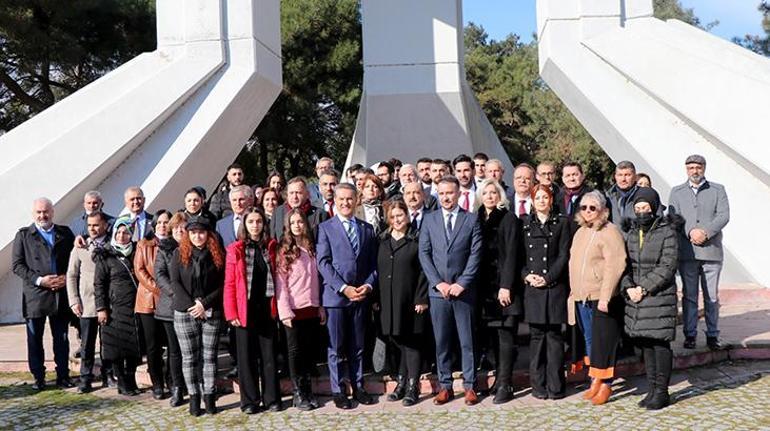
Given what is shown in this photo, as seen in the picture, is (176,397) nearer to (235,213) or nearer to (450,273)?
(235,213)

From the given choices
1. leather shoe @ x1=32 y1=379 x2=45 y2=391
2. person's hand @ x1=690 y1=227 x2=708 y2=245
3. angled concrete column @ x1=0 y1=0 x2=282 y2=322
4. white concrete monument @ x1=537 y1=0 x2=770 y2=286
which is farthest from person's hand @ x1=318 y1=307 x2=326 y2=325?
white concrete monument @ x1=537 y1=0 x2=770 y2=286

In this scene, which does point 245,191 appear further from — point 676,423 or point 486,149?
point 486,149

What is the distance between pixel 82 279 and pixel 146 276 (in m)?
0.64

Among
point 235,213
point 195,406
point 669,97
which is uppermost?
point 669,97

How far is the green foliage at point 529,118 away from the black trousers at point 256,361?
906 inches

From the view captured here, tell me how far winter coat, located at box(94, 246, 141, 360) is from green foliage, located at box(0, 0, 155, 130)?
1268 cm

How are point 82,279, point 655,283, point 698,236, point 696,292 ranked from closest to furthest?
point 655,283 → point 82,279 → point 698,236 → point 696,292

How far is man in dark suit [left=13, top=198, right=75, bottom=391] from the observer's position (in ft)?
16.5

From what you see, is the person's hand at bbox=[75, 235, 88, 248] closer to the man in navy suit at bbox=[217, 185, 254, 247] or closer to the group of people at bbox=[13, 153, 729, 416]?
the group of people at bbox=[13, 153, 729, 416]

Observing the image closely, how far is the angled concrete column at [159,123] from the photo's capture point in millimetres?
7262

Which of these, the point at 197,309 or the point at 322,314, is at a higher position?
the point at 197,309

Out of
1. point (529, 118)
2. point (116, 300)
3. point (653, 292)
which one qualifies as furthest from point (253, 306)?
point (529, 118)

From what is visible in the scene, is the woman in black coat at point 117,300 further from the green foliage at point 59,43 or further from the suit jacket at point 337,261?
the green foliage at point 59,43

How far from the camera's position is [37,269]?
16.6ft
